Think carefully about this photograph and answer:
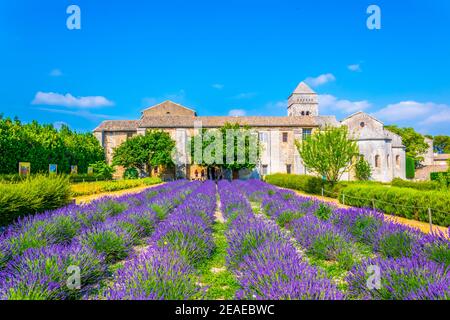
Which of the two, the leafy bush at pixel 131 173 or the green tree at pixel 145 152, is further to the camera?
the leafy bush at pixel 131 173

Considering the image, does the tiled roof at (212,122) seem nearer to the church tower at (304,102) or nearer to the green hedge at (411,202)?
the church tower at (304,102)

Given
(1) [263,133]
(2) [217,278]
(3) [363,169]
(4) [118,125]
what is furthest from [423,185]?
(4) [118,125]

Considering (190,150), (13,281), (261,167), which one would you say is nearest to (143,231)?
(13,281)

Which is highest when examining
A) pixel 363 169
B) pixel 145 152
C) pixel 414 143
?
pixel 414 143

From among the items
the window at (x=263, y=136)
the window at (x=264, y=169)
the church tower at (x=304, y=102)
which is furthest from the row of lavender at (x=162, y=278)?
the church tower at (x=304, y=102)

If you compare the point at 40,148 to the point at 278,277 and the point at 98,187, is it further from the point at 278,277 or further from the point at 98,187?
the point at 278,277

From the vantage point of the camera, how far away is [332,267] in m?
3.76

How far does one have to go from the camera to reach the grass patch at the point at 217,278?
116 inches

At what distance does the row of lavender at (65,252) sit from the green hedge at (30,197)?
131 cm

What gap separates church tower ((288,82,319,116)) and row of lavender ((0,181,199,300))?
44.9m

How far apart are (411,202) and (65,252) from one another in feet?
31.4

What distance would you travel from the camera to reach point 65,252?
321cm
